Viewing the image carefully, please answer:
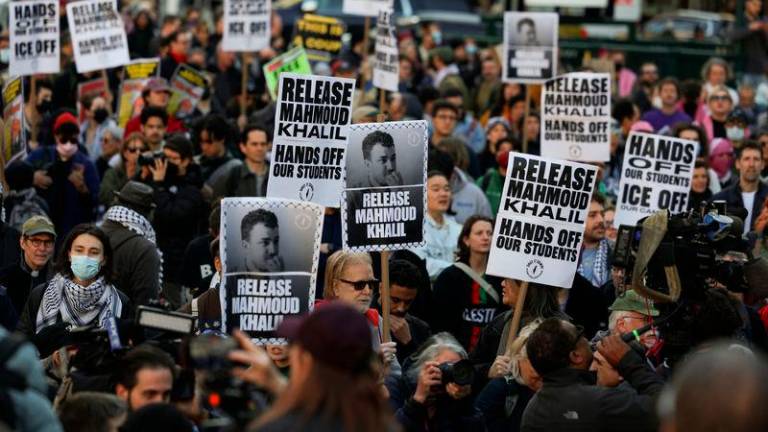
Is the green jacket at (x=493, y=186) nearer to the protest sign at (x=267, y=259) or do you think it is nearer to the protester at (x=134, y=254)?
the protester at (x=134, y=254)

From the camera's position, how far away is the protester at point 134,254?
10641 millimetres

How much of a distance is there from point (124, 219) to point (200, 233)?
177 cm

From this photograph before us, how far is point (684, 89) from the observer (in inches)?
739

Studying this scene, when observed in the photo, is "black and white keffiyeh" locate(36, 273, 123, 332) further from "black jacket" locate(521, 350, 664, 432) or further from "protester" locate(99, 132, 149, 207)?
"protester" locate(99, 132, 149, 207)

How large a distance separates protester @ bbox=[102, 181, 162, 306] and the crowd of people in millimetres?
15

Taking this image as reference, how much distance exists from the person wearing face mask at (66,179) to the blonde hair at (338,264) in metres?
5.01

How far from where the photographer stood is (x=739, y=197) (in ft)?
43.9

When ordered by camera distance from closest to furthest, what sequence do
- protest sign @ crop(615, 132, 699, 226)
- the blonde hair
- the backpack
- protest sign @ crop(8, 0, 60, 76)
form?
the backpack → the blonde hair → protest sign @ crop(615, 132, 699, 226) → protest sign @ crop(8, 0, 60, 76)

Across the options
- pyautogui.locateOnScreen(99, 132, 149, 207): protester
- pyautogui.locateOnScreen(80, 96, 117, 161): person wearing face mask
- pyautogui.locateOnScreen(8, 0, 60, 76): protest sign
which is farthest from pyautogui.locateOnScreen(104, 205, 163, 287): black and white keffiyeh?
pyautogui.locateOnScreen(80, 96, 117, 161): person wearing face mask

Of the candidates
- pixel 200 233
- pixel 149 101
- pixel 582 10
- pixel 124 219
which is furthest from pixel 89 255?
pixel 582 10

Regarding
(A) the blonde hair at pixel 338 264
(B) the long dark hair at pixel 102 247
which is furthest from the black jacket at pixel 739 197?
(B) the long dark hair at pixel 102 247

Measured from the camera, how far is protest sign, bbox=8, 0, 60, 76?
50.8 feet

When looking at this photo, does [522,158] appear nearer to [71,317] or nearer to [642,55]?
[71,317]

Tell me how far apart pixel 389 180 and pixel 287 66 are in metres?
7.69
